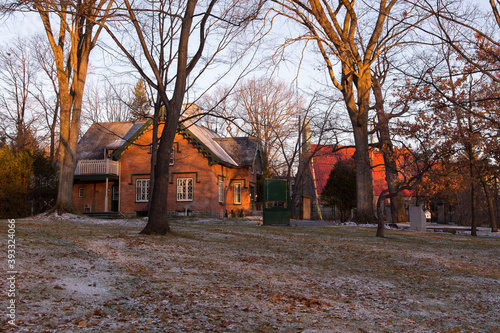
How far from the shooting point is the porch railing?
30297 millimetres

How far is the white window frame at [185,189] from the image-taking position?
29875 mm

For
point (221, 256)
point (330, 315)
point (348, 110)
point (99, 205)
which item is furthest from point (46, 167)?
point (330, 315)

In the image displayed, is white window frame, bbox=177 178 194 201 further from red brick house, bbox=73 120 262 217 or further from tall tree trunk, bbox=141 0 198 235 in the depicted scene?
tall tree trunk, bbox=141 0 198 235

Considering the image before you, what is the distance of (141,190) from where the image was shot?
100 feet

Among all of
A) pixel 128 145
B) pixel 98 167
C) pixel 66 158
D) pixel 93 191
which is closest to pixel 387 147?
pixel 66 158

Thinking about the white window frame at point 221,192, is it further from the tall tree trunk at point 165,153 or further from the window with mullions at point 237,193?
the tall tree trunk at point 165,153

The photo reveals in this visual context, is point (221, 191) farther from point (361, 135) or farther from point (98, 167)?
point (361, 135)

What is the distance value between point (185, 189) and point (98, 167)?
648 centimetres

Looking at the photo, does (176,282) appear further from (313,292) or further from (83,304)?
(313,292)

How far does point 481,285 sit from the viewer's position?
7.96 m

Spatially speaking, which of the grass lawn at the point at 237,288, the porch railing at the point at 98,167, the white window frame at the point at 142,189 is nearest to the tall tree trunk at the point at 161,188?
the grass lawn at the point at 237,288

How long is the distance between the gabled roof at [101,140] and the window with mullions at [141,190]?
3.53 m

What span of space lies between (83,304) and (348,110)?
1990 cm

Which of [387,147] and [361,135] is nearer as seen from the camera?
[387,147]
